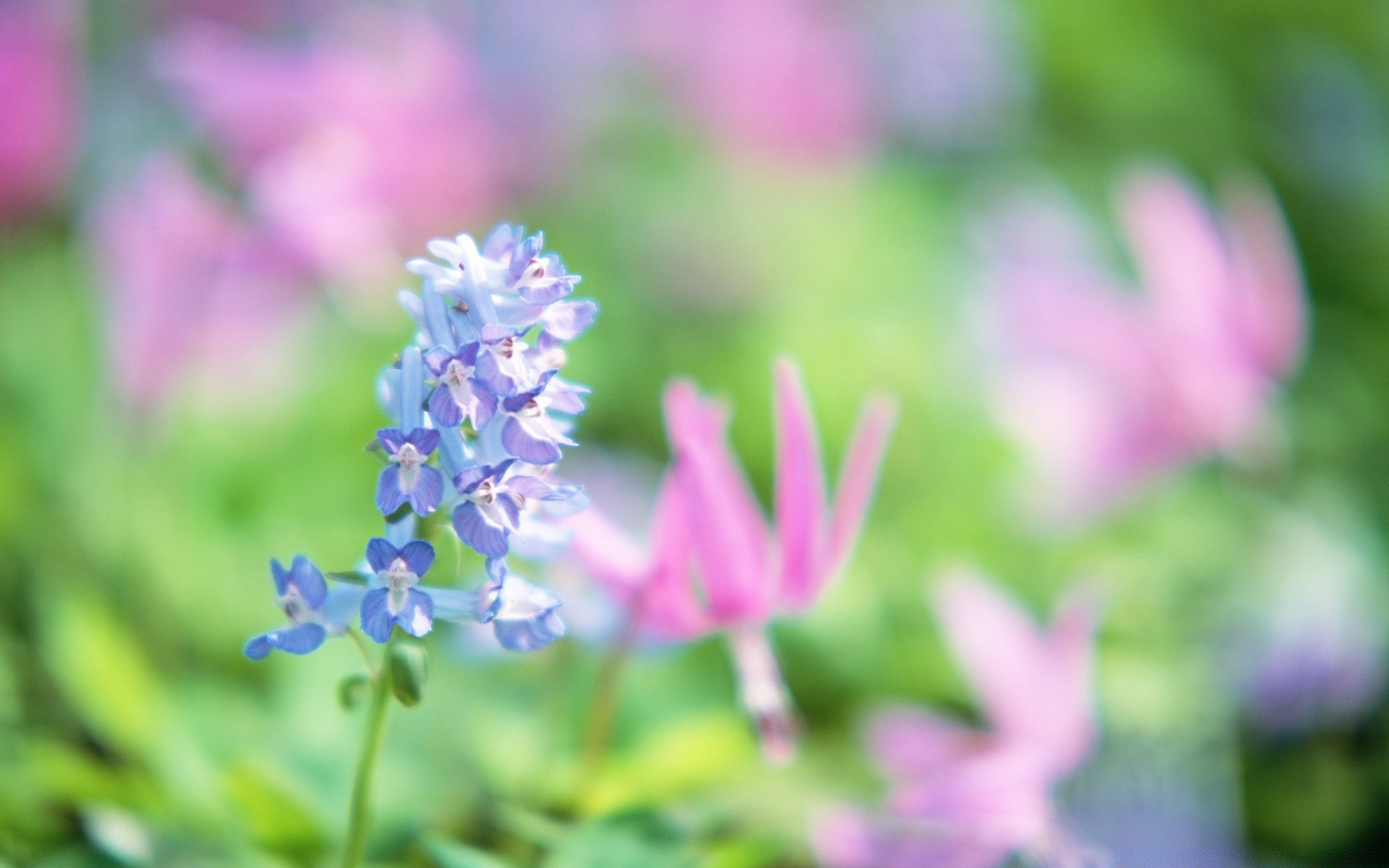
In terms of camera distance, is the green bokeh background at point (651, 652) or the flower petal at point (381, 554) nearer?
the flower petal at point (381, 554)

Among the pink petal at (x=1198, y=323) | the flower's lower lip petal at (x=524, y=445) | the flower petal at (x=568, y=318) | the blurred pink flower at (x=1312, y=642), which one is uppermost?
the pink petal at (x=1198, y=323)

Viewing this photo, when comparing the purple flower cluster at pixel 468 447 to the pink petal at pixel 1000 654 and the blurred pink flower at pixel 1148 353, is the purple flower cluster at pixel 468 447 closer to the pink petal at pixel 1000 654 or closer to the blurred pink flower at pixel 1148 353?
the pink petal at pixel 1000 654

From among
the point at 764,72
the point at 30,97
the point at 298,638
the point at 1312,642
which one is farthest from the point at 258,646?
the point at 764,72

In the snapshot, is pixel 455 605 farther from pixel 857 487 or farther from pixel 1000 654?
pixel 1000 654

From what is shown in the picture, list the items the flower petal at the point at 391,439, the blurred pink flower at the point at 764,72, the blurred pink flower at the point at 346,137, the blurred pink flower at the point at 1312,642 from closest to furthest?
the flower petal at the point at 391,439, the blurred pink flower at the point at 346,137, the blurred pink flower at the point at 1312,642, the blurred pink flower at the point at 764,72

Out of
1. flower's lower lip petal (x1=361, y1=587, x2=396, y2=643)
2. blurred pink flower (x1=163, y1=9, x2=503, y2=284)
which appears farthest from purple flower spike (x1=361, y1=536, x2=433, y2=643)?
blurred pink flower (x1=163, y1=9, x2=503, y2=284)

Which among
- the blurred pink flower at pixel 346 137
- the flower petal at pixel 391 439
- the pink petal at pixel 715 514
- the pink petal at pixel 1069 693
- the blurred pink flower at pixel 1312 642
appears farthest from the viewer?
the blurred pink flower at pixel 1312 642

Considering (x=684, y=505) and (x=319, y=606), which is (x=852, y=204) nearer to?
(x=684, y=505)

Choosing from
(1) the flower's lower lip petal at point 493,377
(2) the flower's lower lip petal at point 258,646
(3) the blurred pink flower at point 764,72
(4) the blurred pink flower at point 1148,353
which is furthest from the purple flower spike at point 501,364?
(3) the blurred pink flower at point 764,72
